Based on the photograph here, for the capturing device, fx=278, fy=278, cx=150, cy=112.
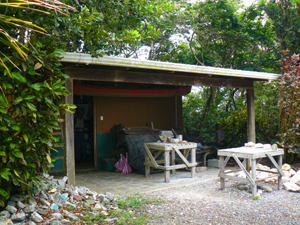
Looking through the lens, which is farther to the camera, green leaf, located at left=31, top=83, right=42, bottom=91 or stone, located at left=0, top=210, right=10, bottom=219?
green leaf, located at left=31, top=83, right=42, bottom=91

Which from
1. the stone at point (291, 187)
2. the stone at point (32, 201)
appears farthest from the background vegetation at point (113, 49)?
the stone at point (291, 187)

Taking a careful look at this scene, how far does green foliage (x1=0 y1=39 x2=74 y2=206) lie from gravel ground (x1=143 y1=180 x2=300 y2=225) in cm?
183

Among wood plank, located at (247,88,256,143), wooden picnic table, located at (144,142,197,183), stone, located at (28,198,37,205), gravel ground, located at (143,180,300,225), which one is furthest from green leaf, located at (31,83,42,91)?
wood plank, located at (247,88,256,143)

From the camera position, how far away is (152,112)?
9562 millimetres

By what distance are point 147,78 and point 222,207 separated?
2.88 meters

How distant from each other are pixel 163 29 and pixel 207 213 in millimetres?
8407

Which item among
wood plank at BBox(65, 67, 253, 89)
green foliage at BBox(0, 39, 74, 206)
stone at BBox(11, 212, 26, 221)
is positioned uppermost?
wood plank at BBox(65, 67, 253, 89)

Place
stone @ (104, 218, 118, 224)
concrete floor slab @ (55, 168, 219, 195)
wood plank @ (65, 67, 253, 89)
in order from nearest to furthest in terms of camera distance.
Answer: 1. stone @ (104, 218, 118, 224)
2. wood plank @ (65, 67, 253, 89)
3. concrete floor slab @ (55, 168, 219, 195)

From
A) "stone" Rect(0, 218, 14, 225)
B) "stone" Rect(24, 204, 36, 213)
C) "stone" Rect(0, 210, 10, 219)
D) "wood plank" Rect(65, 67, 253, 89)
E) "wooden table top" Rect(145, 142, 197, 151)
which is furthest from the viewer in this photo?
"wooden table top" Rect(145, 142, 197, 151)

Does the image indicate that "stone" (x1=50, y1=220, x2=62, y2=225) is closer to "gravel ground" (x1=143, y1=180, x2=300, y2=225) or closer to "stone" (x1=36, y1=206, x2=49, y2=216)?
"stone" (x1=36, y1=206, x2=49, y2=216)

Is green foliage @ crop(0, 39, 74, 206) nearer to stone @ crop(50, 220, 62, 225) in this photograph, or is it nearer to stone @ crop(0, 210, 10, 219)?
stone @ crop(0, 210, 10, 219)

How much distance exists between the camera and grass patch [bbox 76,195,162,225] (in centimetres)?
388

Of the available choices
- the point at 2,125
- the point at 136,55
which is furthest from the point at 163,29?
the point at 2,125

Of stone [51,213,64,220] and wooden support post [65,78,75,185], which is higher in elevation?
wooden support post [65,78,75,185]
